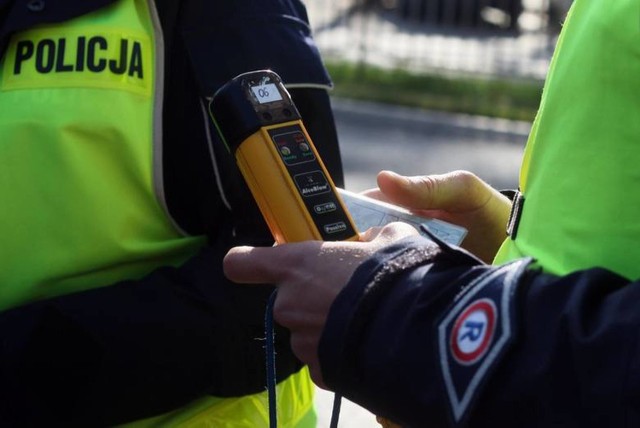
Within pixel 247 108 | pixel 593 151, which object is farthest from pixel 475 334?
pixel 247 108

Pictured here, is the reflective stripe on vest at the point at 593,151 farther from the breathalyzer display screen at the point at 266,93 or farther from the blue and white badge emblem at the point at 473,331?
the breathalyzer display screen at the point at 266,93

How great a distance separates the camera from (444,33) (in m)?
12.0

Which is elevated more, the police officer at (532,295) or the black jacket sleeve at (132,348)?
the police officer at (532,295)

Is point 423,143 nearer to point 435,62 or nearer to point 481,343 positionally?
point 435,62

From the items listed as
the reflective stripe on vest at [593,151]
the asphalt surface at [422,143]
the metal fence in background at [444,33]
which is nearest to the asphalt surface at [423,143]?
the asphalt surface at [422,143]

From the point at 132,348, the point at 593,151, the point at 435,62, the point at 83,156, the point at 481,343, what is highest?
the point at 593,151

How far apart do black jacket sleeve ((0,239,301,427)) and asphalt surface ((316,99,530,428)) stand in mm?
5119

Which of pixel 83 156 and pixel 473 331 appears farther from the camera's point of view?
pixel 83 156

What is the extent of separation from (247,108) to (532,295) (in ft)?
1.47

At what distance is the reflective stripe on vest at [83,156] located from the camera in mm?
1726

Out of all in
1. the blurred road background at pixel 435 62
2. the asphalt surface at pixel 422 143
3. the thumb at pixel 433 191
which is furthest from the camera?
the blurred road background at pixel 435 62

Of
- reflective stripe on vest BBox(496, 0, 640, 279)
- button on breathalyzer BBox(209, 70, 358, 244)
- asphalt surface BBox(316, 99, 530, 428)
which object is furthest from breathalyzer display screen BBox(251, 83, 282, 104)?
asphalt surface BBox(316, 99, 530, 428)

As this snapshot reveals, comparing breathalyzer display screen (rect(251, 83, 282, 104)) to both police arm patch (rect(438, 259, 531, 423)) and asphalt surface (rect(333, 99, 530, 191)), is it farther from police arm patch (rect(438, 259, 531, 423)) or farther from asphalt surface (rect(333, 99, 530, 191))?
asphalt surface (rect(333, 99, 530, 191))

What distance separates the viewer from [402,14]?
12.5 meters
